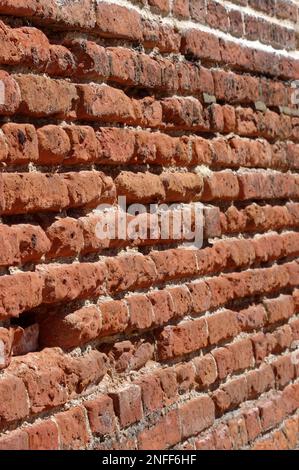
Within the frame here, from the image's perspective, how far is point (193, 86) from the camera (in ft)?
11.6

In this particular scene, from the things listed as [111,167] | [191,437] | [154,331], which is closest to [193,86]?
[111,167]

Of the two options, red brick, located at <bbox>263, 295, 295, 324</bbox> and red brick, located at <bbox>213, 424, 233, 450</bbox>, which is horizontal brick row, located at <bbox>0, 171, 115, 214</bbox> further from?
red brick, located at <bbox>263, 295, 295, 324</bbox>

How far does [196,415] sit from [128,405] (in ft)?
1.53

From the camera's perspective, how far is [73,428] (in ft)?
9.12

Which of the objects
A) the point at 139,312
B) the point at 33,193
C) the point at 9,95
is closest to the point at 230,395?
the point at 139,312

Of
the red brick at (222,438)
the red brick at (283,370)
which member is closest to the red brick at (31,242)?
the red brick at (222,438)

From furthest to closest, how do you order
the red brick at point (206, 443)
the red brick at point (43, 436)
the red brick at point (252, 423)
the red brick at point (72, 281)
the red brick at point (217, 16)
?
the red brick at point (252, 423) < the red brick at point (217, 16) < the red brick at point (206, 443) < the red brick at point (72, 281) < the red brick at point (43, 436)

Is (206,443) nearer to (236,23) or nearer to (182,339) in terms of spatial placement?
(182,339)

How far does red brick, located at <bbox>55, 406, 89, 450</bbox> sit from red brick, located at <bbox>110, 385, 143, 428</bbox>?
0.55 feet

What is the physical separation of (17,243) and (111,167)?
0.57 m

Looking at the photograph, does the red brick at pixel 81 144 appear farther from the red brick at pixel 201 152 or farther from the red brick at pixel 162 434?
the red brick at pixel 162 434

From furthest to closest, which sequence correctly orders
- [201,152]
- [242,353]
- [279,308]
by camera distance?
[279,308] → [242,353] → [201,152]

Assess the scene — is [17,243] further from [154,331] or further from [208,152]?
[208,152]

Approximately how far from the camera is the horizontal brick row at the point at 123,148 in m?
2.62
